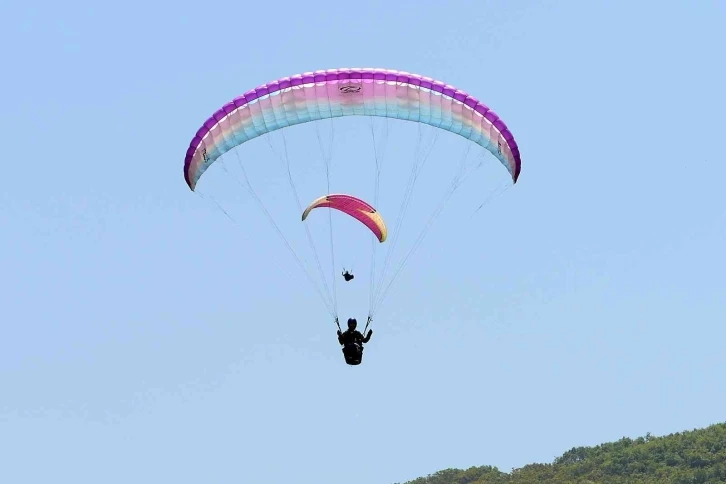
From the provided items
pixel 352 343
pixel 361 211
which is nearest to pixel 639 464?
pixel 361 211

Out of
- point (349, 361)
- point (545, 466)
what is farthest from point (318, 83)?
point (545, 466)

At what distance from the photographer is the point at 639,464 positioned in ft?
412

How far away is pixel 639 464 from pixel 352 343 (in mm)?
89300

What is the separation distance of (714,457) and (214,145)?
286 feet

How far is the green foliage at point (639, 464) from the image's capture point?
391ft

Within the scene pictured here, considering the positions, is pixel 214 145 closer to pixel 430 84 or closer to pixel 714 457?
pixel 430 84

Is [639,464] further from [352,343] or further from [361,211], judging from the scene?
[352,343]

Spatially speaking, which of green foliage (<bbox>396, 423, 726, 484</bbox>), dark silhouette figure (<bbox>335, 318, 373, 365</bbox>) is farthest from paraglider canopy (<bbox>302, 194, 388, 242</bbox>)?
green foliage (<bbox>396, 423, 726, 484</bbox>)

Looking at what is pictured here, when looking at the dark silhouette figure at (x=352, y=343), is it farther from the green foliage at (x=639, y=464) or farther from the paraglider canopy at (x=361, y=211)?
the green foliage at (x=639, y=464)

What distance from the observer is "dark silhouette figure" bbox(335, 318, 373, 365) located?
40.9 m

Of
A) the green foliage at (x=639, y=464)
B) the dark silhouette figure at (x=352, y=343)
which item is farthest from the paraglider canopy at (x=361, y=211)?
the green foliage at (x=639, y=464)

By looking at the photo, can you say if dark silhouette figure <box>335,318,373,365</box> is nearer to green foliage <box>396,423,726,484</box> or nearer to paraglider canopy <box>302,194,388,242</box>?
paraglider canopy <box>302,194,388,242</box>

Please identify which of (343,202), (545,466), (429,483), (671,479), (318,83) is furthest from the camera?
(429,483)

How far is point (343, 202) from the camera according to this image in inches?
1734
